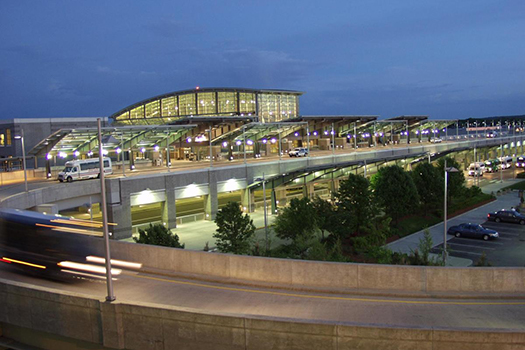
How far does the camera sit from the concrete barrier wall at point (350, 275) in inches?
629

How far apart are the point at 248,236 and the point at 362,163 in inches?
1120

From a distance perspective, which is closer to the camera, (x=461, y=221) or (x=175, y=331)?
(x=175, y=331)

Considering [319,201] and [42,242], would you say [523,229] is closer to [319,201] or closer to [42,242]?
[319,201]

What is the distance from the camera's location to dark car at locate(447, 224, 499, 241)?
1328 inches

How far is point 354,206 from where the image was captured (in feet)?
111

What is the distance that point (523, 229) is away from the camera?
37.0 m

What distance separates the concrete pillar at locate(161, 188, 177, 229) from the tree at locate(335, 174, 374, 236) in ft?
49.0

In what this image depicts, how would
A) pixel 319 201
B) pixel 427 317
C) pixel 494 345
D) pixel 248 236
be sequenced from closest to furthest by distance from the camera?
pixel 494 345 → pixel 427 317 → pixel 248 236 → pixel 319 201

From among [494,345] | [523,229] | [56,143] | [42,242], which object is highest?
[56,143]

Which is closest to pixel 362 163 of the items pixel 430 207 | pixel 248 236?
pixel 430 207

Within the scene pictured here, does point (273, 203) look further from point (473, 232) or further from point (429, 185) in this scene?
point (473, 232)

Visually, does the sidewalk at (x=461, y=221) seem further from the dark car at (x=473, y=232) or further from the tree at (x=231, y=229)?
the tree at (x=231, y=229)

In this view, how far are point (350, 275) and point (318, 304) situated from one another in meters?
1.85

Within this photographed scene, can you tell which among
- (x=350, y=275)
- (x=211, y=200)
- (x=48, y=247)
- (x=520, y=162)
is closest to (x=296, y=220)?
(x=350, y=275)
